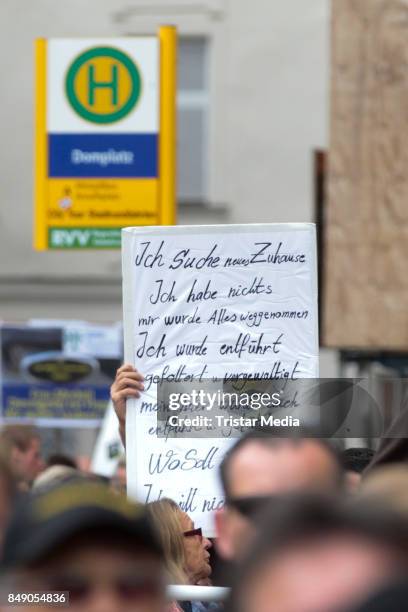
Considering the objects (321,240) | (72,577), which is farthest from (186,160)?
(72,577)

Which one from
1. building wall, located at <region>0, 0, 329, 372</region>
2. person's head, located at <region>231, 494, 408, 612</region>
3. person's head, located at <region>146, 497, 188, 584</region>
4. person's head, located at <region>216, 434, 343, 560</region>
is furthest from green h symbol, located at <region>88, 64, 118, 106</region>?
building wall, located at <region>0, 0, 329, 372</region>

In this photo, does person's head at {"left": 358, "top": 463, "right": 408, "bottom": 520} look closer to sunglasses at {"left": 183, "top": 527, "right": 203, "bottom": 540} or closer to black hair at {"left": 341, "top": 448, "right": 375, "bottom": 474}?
black hair at {"left": 341, "top": 448, "right": 375, "bottom": 474}

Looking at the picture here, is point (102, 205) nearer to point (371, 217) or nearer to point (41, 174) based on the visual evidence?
point (41, 174)

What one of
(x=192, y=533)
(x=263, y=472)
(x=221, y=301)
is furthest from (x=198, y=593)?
(x=221, y=301)

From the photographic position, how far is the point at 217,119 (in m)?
21.2

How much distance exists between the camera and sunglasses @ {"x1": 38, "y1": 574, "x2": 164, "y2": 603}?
2002 mm

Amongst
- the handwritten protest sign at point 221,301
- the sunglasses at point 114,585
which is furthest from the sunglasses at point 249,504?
the handwritten protest sign at point 221,301

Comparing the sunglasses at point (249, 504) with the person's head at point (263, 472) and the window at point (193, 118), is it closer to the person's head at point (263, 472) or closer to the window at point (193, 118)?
the person's head at point (263, 472)

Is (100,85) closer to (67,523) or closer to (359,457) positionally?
(359,457)

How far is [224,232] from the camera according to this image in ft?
17.5

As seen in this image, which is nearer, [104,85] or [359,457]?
[359,457]

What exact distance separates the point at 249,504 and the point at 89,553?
0.93 metres

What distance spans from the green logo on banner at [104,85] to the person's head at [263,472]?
21.9 ft

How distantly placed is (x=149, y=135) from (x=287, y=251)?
14.6 feet
